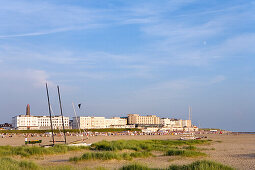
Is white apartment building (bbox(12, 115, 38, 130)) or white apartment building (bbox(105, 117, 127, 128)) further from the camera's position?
white apartment building (bbox(105, 117, 127, 128))

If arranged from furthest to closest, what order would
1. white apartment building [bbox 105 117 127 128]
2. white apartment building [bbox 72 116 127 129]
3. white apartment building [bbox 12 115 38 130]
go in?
1. white apartment building [bbox 105 117 127 128]
2. white apartment building [bbox 72 116 127 129]
3. white apartment building [bbox 12 115 38 130]

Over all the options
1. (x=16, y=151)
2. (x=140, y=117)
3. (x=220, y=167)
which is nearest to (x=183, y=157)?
(x=220, y=167)

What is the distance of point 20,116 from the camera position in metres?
163

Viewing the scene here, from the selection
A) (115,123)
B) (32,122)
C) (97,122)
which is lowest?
(115,123)

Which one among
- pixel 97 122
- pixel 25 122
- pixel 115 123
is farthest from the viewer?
pixel 115 123

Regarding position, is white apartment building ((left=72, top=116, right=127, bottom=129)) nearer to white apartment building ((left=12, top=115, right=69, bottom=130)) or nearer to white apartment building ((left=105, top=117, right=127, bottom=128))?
white apartment building ((left=105, top=117, right=127, bottom=128))

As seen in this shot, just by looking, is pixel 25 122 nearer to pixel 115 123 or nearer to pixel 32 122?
pixel 32 122

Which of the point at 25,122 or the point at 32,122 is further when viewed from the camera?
the point at 32,122

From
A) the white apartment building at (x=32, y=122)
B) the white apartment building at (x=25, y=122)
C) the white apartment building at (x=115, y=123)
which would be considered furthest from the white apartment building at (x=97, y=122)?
the white apartment building at (x=25, y=122)

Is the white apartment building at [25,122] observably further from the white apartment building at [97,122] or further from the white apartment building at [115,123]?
the white apartment building at [115,123]

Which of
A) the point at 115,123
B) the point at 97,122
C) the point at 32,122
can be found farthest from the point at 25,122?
the point at 115,123

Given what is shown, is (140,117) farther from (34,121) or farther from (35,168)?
(35,168)

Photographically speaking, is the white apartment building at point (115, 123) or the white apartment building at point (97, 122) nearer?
the white apartment building at point (97, 122)

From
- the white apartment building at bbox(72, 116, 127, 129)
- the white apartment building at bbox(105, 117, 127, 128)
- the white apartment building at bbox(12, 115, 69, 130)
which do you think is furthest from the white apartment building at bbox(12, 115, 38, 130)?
the white apartment building at bbox(105, 117, 127, 128)
